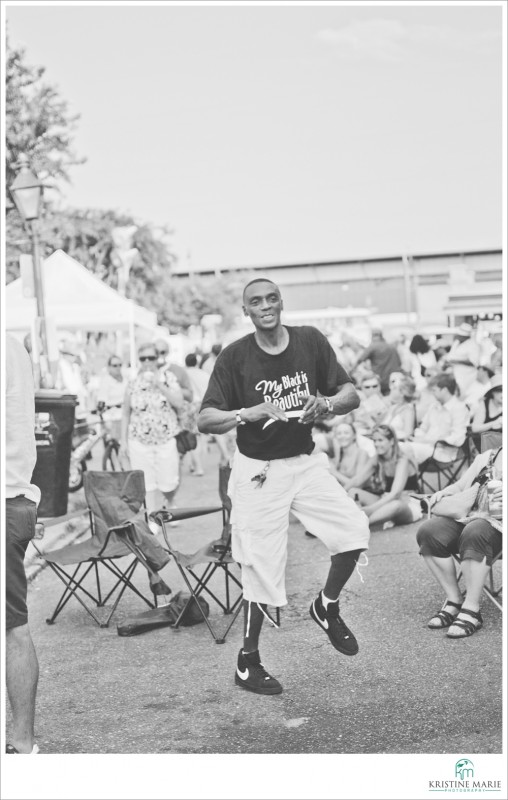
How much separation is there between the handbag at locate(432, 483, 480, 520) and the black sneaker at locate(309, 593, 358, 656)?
1464 millimetres

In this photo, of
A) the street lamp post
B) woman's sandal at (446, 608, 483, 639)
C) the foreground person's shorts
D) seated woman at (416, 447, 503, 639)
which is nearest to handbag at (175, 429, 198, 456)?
the street lamp post

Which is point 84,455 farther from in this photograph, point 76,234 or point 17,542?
point 76,234

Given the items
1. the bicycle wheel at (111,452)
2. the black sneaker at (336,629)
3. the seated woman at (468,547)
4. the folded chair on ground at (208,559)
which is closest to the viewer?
the black sneaker at (336,629)

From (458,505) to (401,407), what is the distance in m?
6.10

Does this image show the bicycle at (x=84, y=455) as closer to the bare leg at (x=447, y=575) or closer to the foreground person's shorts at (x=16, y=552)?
the bare leg at (x=447, y=575)

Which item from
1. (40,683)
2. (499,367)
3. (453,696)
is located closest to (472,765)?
(453,696)

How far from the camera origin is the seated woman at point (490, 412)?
10312 mm

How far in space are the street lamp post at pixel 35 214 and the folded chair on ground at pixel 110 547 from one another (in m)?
4.82

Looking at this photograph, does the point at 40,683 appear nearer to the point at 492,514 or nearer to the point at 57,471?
the point at 492,514

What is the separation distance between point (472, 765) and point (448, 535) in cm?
277

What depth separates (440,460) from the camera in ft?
36.4

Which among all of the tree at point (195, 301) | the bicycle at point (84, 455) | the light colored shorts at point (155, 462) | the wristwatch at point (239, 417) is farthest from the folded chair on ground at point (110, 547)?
the tree at point (195, 301)

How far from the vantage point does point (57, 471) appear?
33.8ft

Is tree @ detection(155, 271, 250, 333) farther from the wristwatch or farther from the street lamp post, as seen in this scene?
the wristwatch
